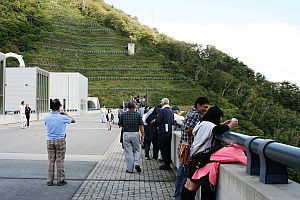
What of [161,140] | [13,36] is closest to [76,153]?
[161,140]

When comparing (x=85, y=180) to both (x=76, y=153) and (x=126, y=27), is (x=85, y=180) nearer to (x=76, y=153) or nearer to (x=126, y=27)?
(x=76, y=153)

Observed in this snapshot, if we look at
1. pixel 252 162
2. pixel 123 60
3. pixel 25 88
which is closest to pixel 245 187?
pixel 252 162

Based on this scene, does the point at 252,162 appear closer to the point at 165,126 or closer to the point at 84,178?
the point at 84,178

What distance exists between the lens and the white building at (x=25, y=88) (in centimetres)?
4969

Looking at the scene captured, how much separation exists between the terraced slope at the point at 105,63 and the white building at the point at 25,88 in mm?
36135

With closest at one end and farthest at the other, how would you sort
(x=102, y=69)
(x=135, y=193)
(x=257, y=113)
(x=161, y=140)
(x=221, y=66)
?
(x=135, y=193)
(x=161, y=140)
(x=257, y=113)
(x=102, y=69)
(x=221, y=66)

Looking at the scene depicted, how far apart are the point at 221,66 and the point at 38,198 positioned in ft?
411

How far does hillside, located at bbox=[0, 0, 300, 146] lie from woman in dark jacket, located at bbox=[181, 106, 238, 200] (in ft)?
191

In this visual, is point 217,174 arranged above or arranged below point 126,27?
below

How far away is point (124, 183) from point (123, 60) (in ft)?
367

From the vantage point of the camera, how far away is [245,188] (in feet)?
13.6

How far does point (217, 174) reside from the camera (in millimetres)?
5320

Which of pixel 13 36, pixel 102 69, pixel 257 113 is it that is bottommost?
pixel 257 113

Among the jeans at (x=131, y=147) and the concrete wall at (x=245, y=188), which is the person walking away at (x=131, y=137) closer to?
the jeans at (x=131, y=147)
